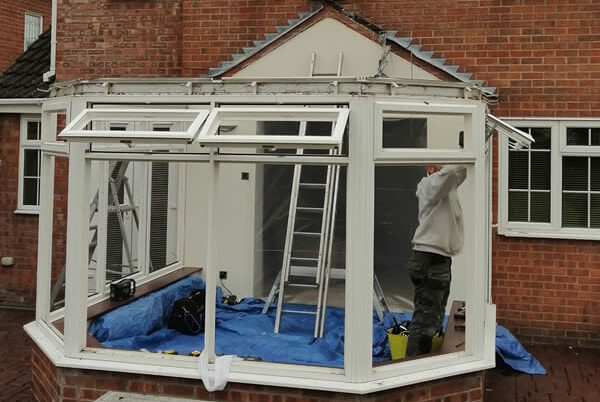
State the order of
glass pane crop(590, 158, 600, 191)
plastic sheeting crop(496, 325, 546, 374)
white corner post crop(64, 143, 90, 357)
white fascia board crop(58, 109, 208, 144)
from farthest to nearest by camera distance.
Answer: glass pane crop(590, 158, 600, 191)
plastic sheeting crop(496, 325, 546, 374)
white corner post crop(64, 143, 90, 357)
white fascia board crop(58, 109, 208, 144)

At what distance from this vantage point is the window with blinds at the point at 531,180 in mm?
7918

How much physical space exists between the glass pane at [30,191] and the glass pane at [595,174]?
780cm

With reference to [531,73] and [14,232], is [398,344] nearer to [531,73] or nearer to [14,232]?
[531,73]

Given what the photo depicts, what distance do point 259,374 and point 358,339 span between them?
0.75m

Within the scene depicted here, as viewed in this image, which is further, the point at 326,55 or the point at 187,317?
the point at 326,55

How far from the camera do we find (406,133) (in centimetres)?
770

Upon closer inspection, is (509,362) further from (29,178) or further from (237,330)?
(29,178)

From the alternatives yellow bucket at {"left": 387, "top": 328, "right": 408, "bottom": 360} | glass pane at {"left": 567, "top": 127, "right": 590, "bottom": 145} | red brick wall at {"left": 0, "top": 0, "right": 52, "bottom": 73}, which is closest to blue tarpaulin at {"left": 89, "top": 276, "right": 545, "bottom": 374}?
yellow bucket at {"left": 387, "top": 328, "right": 408, "bottom": 360}

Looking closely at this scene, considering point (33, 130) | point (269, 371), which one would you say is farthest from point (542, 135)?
point (33, 130)

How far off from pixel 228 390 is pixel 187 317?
6.99 feet

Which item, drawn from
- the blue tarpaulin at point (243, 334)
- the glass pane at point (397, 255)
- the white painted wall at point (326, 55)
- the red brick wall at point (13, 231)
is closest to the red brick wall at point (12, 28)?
the red brick wall at point (13, 231)

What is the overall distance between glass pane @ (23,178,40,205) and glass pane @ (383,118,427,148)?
5.48 m

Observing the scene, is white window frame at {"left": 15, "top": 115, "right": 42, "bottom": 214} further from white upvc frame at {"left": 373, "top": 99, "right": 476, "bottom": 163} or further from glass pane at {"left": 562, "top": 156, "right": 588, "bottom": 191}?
glass pane at {"left": 562, "top": 156, "right": 588, "bottom": 191}

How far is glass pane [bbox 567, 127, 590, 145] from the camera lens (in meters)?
7.80
